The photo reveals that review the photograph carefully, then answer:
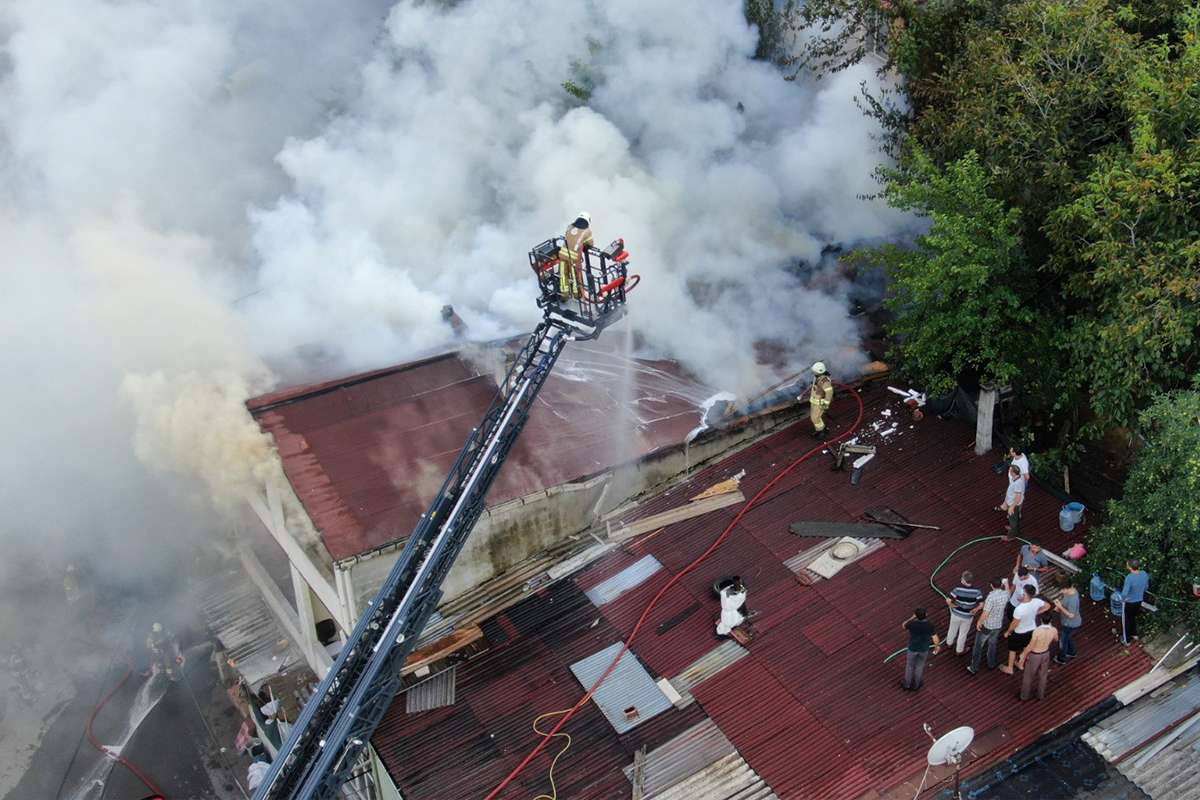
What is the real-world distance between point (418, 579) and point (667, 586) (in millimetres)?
3074

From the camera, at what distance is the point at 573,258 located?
41.2ft

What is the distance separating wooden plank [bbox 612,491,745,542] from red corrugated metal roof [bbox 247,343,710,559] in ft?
2.65

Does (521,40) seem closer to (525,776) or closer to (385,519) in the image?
(385,519)

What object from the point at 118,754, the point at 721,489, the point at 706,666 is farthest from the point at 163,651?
the point at 706,666

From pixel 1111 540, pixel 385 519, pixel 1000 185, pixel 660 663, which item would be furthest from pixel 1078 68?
pixel 385 519

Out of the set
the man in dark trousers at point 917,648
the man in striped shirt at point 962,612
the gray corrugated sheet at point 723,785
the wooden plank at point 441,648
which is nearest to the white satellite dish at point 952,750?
the man in dark trousers at point 917,648

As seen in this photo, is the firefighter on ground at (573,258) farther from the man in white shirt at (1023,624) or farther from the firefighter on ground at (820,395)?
the man in white shirt at (1023,624)

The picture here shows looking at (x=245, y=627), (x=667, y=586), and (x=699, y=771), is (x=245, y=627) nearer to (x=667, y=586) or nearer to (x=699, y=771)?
(x=667, y=586)

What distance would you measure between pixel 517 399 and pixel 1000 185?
6305 mm

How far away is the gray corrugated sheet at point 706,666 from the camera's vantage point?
11906 mm

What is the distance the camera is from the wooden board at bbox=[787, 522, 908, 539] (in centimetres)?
1341

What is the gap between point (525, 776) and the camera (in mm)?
11297

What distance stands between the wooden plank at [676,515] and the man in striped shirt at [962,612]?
3.29 meters

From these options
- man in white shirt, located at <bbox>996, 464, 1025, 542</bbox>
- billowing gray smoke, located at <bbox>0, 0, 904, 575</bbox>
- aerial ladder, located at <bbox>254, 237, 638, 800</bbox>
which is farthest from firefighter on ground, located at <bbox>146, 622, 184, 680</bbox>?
man in white shirt, located at <bbox>996, 464, 1025, 542</bbox>
